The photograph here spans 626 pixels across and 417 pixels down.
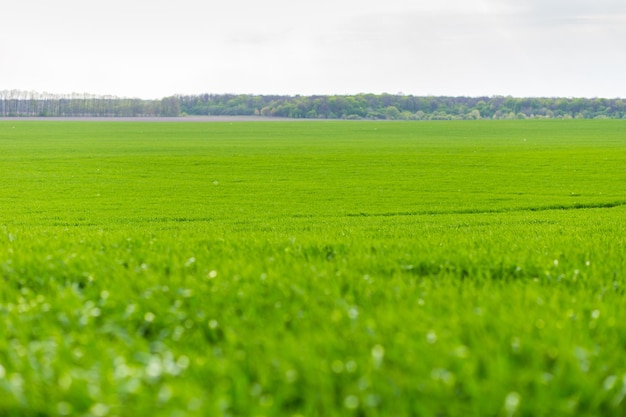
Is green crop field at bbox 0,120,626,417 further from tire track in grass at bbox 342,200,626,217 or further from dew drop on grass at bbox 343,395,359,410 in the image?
tire track in grass at bbox 342,200,626,217

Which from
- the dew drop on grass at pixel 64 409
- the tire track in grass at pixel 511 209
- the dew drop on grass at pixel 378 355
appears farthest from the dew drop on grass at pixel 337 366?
the tire track in grass at pixel 511 209

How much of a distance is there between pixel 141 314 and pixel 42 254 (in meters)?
2.87

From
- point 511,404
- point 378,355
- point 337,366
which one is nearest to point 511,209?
point 378,355

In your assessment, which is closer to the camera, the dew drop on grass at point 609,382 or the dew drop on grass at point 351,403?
the dew drop on grass at point 351,403

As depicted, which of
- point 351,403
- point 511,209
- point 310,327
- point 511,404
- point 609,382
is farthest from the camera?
point 511,209

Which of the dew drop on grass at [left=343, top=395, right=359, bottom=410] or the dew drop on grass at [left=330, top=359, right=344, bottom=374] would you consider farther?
the dew drop on grass at [left=330, top=359, right=344, bottom=374]

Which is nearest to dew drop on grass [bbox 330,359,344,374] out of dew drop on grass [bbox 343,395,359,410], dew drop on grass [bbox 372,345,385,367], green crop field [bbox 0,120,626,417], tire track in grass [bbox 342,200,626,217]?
green crop field [bbox 0,120,626,417]

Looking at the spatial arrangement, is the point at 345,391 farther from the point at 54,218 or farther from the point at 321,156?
the point at 321,156

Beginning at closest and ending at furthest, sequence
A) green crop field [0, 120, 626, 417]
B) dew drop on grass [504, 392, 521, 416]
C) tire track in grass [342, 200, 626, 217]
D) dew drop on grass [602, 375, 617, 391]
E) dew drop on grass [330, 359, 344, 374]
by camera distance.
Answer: dew drop on grass [504, 392, 521, 416]
green crop field [0, 120, 626, 417]
dew drop on grass [602, 375, 617, 391]
dew drop on grass [330, 359, 344, 374]
tire track in grass [342, 200, 626, 217]

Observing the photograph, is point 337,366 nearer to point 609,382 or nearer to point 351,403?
point 351,403

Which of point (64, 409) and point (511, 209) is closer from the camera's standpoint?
point (64, 409)

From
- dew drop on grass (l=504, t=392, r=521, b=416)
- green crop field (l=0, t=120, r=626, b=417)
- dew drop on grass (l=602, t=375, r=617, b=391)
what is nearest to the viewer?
dew drop on grass (l=504, t=392, r=521, b=416)

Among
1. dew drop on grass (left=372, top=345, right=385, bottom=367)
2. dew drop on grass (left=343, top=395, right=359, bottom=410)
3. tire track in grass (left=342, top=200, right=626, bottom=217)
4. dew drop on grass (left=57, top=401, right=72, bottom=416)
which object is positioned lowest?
tire track in grass (left=342, top=200, right=626, bottom=217)

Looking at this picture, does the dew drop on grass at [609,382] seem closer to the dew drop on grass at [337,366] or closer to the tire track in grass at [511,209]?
the dew drop on grass at [337,366]
